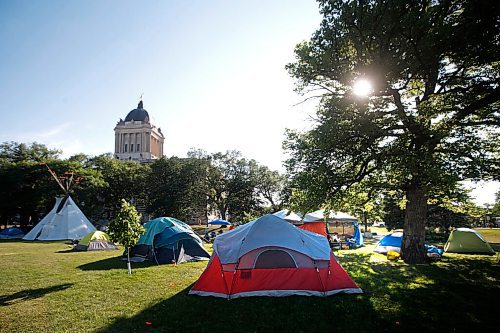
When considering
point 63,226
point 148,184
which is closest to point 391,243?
point 63,226

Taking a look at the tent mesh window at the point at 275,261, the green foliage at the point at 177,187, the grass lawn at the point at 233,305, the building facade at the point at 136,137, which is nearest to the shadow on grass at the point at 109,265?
the grass lawn at the point at 233,305

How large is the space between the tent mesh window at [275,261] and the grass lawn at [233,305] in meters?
0.90

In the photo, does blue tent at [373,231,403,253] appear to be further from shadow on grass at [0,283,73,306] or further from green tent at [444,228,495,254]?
shadow on grass at [0,283,73,306]

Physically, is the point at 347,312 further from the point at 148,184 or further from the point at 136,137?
the point at 136,137

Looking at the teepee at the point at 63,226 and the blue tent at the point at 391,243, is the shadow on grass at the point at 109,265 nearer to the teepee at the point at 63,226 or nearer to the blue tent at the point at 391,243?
the blue tent at the point at 391,243

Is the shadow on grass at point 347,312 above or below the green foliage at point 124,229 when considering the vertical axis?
below

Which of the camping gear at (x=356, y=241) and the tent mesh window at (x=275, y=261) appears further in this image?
the camping gear at (x=356, y=241)

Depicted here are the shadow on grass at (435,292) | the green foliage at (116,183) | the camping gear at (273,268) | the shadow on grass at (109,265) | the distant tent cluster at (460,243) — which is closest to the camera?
the shadow on grass at (435,292)

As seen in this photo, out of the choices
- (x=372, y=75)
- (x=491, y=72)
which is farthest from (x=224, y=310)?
(x=491, y=72)

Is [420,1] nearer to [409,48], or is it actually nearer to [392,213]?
[409,48]

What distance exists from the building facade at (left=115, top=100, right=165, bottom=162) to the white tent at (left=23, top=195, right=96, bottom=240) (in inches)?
2125

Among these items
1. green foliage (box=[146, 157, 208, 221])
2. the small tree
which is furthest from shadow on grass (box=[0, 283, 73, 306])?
green foliage (box=[146, 157, 208, 221])

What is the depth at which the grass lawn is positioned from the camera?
6246 mm

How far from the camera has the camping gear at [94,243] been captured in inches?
780
